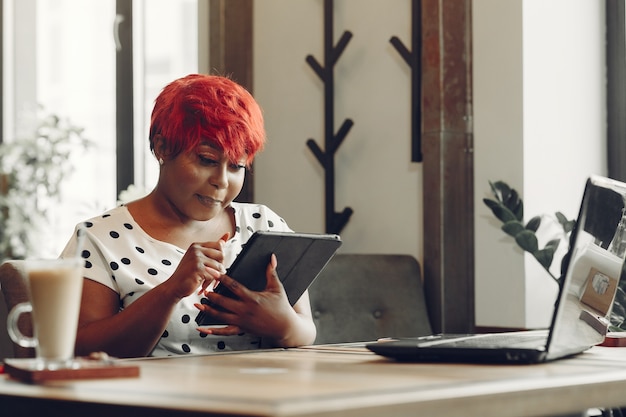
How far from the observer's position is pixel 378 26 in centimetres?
331

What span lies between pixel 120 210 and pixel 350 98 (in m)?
1.38

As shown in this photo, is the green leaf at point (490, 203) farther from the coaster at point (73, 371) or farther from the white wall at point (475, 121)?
the coaster at point (73, 371)

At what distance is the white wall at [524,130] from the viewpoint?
2975 mm

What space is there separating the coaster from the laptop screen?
1.77 feet

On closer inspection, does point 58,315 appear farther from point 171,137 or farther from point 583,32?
point 583,32

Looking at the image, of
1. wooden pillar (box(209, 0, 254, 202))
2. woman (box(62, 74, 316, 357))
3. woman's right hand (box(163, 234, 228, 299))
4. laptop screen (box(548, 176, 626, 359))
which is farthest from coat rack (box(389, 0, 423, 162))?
laptop screen (box(548, 176, 626, 359))

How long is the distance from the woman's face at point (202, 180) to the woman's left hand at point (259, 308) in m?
0.33

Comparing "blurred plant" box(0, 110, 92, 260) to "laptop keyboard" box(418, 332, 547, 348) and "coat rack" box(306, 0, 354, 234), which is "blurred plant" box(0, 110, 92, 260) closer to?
"coat rack" box(306, 0, 354, 234)

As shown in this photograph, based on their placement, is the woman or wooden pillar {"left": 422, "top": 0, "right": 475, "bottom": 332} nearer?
the woman

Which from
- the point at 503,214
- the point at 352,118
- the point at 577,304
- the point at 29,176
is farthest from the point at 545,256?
the point at 29,176

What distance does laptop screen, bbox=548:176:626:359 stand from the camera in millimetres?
1278

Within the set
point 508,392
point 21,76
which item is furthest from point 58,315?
point 21,76

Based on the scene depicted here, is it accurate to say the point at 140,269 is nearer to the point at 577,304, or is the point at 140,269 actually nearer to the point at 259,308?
the point at 259,308

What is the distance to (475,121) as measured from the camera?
10.1 feet
